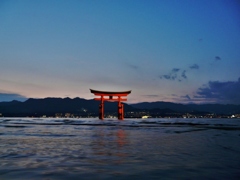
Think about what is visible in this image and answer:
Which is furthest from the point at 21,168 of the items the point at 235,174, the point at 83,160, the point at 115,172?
the point at 235,174

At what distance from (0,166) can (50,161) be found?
4.30 feet

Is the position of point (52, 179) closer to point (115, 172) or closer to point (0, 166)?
point (115, 172)

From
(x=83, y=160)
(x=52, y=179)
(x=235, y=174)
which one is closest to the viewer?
(x=52, y=179)

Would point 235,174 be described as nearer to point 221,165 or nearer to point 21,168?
point 221,165

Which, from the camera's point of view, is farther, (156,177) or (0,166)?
(0,166)

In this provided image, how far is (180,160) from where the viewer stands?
280 inches

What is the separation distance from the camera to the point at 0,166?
5844 mm

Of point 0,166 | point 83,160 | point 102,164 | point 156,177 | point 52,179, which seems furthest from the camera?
point 83,160

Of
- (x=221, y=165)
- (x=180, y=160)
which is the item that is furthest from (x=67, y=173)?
(x=221, y=165)

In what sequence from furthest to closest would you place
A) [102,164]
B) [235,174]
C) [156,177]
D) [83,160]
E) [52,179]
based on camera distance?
[83,160]
[102,164]
[235,174]
[156,177]
[52,179]

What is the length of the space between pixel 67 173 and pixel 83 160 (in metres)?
1.66

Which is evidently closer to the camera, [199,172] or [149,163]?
[199,172]

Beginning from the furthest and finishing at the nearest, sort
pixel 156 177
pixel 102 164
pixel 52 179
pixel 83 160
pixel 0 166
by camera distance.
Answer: pixel 83 160 < pixel 102 164 < pixel 0 166 < pixel 156 177 < pixel 52 179

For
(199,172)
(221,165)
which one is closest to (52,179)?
(199,172)
